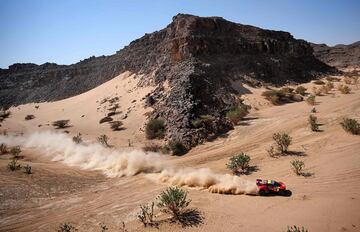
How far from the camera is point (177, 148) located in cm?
2020

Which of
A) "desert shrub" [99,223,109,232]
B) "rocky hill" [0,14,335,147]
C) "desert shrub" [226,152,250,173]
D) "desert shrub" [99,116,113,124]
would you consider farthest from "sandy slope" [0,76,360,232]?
"desert shrub" [99,116,113,124]

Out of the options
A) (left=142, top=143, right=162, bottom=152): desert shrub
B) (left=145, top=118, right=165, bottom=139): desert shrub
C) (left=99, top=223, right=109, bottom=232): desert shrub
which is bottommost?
(left=99, top=223, right=109, bottom=232): desert shrub

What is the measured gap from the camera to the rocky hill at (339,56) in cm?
6675

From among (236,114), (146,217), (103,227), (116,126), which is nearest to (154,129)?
(116,126)

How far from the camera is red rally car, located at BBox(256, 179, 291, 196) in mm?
11062

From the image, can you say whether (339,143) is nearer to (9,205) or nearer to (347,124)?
(347,124)

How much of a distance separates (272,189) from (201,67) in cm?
2177

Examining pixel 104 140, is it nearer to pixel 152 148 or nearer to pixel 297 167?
pixel 152 148

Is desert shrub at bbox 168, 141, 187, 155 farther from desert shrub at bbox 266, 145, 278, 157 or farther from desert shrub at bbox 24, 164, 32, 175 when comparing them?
desert shrub at bbox 24, 164, 32, 175

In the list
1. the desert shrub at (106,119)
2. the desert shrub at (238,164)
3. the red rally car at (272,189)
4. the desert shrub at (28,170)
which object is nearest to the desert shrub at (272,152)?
the desert shrub at (238,164)

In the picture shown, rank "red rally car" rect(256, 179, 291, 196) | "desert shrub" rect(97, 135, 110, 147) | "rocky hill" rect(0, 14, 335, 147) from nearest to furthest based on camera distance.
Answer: "red rally car" rect(256, 179, 291, 196) < "desert shrub" rect(97, 135, 110, 147) < "rocky hill" rect(0, 14, 335, 147)

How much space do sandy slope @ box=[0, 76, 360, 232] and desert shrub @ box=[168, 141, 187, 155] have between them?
33.4 inches

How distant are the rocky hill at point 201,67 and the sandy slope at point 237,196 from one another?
4.90 metres

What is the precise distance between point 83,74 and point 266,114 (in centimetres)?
4767
